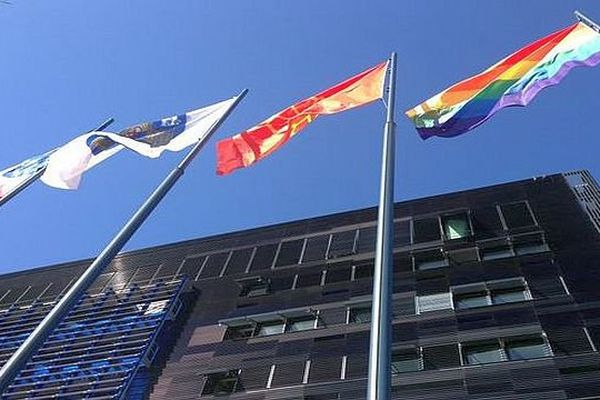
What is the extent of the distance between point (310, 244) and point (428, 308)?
12.7 metres

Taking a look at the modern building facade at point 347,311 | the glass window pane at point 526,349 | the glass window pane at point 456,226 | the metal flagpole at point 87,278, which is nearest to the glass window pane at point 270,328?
the modern building facade at point 347,311

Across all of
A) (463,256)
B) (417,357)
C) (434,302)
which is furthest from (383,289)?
(463,256)

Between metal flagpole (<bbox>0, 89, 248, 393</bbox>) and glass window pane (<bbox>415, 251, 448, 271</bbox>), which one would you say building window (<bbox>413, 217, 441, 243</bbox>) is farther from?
metal flagpole (<bbox>0, 89, 248, 393</bbox>)

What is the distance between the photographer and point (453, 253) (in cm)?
3803

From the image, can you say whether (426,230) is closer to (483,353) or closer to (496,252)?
(496,252)

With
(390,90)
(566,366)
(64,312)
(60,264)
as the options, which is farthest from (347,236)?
(64,312)

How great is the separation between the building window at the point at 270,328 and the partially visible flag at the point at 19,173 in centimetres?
1765

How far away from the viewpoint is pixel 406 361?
99.3 ft

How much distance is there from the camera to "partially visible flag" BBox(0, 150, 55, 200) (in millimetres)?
18775

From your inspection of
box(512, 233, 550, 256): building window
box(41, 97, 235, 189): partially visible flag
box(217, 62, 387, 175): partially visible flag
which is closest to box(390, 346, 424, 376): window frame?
box(512, 233, 550, 256): building window

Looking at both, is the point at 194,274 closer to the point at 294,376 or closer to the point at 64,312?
the point at 294,376

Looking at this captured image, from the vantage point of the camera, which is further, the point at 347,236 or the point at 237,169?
the point at 347,236

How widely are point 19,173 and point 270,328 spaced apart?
1895cm

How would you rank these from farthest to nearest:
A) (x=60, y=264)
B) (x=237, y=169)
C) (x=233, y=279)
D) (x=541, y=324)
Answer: (x=60, y=264) → (x=233, y=279) → (x=541, y=324) → (x=237, y=169)
